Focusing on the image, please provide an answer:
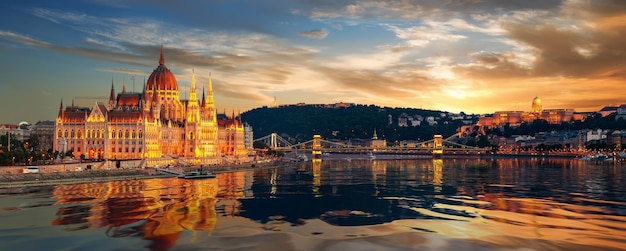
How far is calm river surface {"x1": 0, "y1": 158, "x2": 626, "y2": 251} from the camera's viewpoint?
30438 millimetres

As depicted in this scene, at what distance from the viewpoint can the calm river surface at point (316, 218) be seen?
99.9 feet

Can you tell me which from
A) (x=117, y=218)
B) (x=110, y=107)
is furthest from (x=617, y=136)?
(x=117, y=218)

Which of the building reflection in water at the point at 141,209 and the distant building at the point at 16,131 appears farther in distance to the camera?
the distant building at the point at 16,131

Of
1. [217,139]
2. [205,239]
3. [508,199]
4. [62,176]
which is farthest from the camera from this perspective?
[217,139]

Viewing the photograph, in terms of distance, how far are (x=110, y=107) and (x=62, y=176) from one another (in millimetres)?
41491

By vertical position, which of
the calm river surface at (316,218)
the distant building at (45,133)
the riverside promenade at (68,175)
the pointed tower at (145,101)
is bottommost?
the calm river surface at (316,218)

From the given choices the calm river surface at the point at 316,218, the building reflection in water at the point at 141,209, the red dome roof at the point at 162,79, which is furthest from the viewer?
the red dome roof at the point at 162,79

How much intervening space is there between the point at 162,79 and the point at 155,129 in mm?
20054

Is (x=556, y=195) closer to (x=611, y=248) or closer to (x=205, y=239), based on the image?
(x=611, y=248)

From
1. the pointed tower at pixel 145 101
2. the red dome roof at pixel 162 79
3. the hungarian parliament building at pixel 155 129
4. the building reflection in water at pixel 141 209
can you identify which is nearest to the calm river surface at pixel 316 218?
the building reflection in water at pixel 141 209

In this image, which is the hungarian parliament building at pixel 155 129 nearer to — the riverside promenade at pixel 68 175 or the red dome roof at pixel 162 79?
the red dome roof at pixel 162 79

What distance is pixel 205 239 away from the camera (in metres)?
31.5

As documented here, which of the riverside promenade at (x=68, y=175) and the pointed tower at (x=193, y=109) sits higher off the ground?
the pointed tower at (x=193, y=109)

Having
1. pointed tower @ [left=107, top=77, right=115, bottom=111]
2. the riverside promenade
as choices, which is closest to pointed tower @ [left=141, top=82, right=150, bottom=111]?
pointed tower @ [left=107, top=77, right=115, bottom=111]
